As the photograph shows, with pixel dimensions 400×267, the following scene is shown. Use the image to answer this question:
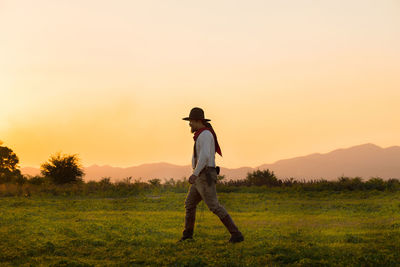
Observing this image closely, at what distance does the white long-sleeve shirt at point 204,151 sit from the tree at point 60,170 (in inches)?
1187

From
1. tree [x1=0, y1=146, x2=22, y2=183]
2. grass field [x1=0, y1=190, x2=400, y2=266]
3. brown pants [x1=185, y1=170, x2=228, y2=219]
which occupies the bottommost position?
grass field [x1=0, y1=190, x2=400, y2=266]

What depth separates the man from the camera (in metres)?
9.73

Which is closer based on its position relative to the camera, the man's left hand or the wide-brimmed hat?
the man's left hand

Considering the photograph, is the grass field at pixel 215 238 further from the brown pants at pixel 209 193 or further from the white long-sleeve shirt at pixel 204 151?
the white long-sleeve shirt at pixel 204 151

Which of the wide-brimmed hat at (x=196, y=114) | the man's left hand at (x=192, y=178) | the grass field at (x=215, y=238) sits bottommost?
the grass field at (x=215, y=238)

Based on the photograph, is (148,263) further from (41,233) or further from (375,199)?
(375,199)

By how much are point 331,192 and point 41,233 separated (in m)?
18.1

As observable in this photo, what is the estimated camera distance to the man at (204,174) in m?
9.73

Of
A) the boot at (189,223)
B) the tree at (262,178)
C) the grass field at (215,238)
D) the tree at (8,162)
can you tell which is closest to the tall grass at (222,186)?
the tree at (262,178)

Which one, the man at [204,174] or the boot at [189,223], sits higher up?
the man at [204,174]

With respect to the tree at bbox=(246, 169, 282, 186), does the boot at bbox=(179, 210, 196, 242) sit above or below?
below

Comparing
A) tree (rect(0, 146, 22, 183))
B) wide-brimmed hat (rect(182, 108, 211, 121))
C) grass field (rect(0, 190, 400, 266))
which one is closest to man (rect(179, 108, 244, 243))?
wide-brimmed hat (rect(182, 108, 211, 121))

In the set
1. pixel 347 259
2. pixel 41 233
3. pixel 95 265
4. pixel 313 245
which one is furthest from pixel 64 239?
pixel 347 259

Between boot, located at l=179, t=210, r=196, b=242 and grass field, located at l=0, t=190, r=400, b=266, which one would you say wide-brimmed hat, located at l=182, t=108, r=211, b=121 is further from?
grass field, located at l=0, t=190, r=400, b=266
